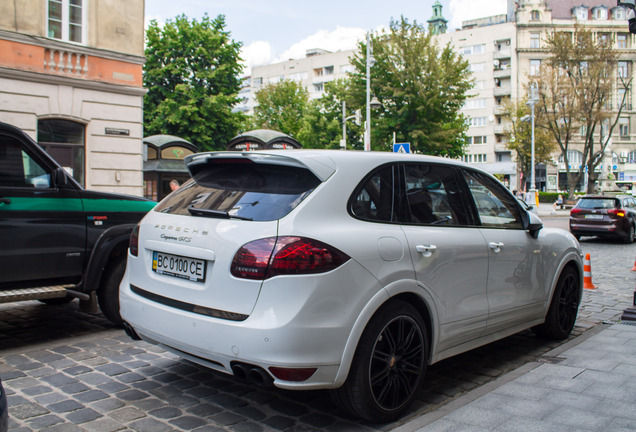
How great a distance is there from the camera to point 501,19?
315 feet

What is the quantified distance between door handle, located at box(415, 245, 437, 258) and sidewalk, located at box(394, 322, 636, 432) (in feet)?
3.33

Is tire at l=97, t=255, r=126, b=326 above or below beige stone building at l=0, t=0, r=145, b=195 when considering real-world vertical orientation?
below

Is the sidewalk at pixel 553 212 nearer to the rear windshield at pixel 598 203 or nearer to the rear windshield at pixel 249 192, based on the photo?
the rear windshield at pixel 598 203

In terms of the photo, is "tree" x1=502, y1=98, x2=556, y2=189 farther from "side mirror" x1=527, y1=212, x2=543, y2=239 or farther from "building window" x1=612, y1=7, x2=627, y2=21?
"side mirror" x1=527, y1=212, x2=543, y2=239

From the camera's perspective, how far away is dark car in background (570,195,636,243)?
18.4m

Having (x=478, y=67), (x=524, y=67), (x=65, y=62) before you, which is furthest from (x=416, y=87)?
(x=478, y=67)

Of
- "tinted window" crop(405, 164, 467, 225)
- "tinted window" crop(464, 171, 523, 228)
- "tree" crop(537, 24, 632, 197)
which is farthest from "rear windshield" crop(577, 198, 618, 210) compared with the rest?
"tree" crop(537, 24, 632, 197)

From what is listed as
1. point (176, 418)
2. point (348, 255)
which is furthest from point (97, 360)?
point (348, 255)

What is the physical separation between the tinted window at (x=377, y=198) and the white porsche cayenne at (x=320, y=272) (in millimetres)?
11

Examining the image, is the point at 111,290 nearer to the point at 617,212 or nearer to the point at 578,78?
the point at 617,212

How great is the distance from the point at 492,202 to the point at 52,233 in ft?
13.6

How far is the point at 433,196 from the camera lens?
4.34m

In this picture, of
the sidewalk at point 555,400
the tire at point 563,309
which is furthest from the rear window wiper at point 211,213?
the tire at point 563,309

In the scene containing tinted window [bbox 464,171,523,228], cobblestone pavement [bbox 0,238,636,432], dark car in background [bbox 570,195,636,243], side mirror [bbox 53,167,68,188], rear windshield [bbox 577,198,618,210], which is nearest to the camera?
cobblestone pavement [bbox 0,238,636,432]
